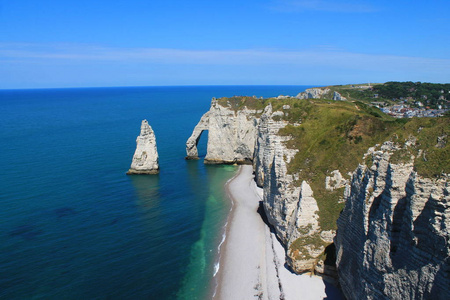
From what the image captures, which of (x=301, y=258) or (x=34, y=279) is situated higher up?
(x=301, y=258)

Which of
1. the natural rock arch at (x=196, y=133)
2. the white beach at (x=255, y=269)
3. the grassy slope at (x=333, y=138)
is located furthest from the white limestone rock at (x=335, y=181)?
the natural rock arch at (x=196, y=133)

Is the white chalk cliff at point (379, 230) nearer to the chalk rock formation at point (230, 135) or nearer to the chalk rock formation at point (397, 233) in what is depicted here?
the chalk rock formation at point (397, 233)

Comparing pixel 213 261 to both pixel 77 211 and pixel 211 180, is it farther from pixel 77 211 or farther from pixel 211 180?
pixel 211 180

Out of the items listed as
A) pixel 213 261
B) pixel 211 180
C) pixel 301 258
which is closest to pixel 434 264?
pixel 301 258

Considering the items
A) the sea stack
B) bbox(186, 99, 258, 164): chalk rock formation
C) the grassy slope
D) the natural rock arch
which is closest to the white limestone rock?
the grassy slope

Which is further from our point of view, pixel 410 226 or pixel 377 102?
pixel 377 102

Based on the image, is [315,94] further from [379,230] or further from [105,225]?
[379,230]

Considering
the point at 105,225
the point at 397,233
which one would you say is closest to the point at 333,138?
the point at 397,233
